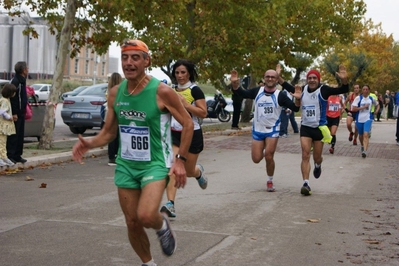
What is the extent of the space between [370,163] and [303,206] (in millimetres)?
8132

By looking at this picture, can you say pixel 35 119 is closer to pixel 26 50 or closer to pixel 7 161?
pixel 7 161

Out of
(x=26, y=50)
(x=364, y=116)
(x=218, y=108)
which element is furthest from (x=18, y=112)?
(x=26, y=50)

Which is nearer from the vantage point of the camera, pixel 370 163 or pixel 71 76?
pixel 370 163

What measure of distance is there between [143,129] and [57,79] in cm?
1337

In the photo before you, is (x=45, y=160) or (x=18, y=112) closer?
(x=18, y=112)

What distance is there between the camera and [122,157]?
609 centimetres

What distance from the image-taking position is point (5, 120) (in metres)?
14.1

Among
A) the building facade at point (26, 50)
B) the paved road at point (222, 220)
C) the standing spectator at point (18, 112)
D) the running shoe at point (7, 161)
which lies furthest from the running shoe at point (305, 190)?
the building facade at point (26, 50)

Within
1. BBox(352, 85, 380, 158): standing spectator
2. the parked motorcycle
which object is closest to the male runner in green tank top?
BBox(352, 85, 380, 158): standing spectator

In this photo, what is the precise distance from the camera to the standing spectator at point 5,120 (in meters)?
13.9

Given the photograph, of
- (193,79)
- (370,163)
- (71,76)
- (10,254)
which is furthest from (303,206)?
(71,76)

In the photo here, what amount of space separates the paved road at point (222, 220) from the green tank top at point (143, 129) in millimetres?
1247

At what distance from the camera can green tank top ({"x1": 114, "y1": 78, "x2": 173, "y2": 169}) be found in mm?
5977

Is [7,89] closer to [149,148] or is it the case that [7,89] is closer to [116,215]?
[116,215]
